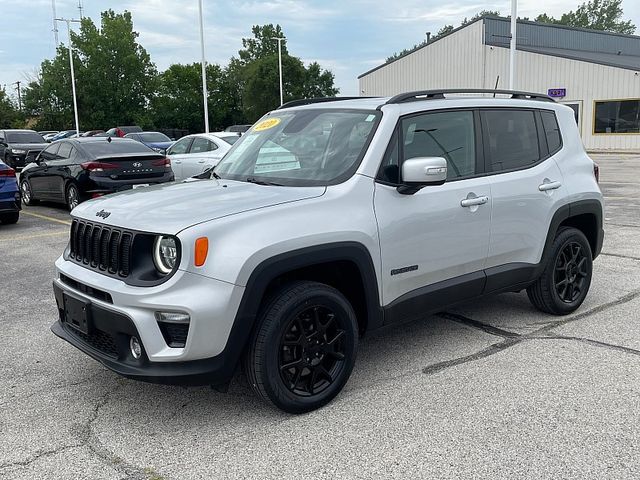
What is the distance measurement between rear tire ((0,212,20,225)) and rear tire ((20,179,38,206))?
2.78m

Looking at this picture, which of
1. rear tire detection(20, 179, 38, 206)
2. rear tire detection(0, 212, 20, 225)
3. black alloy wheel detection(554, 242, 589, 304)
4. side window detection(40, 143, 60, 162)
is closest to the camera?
black alloy wheel detection(554, 242, 589, 304)

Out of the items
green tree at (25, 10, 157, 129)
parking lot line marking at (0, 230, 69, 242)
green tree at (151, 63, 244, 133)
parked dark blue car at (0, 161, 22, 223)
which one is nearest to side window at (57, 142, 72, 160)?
parked dark blue car at (0, 161, 22, 223)

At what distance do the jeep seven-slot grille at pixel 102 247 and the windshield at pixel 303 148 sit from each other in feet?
3.49

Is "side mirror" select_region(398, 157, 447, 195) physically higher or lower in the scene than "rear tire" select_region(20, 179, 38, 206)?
higher

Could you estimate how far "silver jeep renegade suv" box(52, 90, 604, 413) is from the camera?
3195mm

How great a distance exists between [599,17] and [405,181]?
354ft

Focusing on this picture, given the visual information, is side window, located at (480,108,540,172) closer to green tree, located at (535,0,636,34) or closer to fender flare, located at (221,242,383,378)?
fender flare, located at (221,242,383,378)

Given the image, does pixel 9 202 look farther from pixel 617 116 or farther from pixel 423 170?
pixel 617 116

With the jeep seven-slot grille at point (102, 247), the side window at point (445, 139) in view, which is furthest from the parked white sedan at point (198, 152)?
the jeep seven-slot grille at point (102, 247)

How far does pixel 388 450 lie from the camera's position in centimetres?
312

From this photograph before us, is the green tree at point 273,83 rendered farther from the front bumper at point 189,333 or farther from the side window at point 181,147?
the front bumper at point 189,333

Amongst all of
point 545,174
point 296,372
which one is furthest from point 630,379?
point 296,372

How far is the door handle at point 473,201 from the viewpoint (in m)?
4.21

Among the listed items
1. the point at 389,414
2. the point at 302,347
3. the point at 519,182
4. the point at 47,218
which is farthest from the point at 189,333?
the point at 47,218
